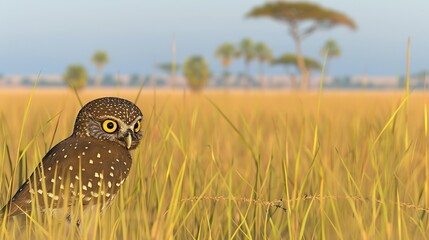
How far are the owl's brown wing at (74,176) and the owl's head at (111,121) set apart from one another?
31 millimetres

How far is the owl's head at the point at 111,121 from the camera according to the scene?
6.27 feet

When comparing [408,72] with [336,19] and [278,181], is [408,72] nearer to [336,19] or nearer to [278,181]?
[278,181]

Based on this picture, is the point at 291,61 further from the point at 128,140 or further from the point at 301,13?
the point at 128,140

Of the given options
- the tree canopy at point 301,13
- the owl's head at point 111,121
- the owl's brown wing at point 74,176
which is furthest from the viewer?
the tree canopy at point 301,13

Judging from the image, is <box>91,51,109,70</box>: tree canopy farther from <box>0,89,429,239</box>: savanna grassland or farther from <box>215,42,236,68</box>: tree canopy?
<box>0,89,429,239</box>: savanna grassland

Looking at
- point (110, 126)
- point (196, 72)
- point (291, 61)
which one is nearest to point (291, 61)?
point (291, 61)

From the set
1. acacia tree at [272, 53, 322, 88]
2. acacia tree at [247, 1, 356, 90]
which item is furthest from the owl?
acacia tree at [272, 53, 322, 88]

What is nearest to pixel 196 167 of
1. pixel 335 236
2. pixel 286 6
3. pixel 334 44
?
pixel 335 236

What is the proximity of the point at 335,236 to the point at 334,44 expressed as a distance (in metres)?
62.5

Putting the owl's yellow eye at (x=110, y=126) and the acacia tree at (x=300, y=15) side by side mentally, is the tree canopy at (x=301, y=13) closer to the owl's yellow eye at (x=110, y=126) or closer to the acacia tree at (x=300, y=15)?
the acacia tree at (x=300, y=15)

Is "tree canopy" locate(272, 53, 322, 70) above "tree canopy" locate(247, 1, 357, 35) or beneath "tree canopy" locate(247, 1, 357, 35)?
beneath

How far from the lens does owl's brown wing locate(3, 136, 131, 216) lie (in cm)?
180

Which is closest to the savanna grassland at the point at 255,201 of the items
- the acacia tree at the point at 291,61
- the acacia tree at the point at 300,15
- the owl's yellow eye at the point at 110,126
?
the owl's yellow eye at the point at 110,126

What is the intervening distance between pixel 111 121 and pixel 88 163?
159 mm
